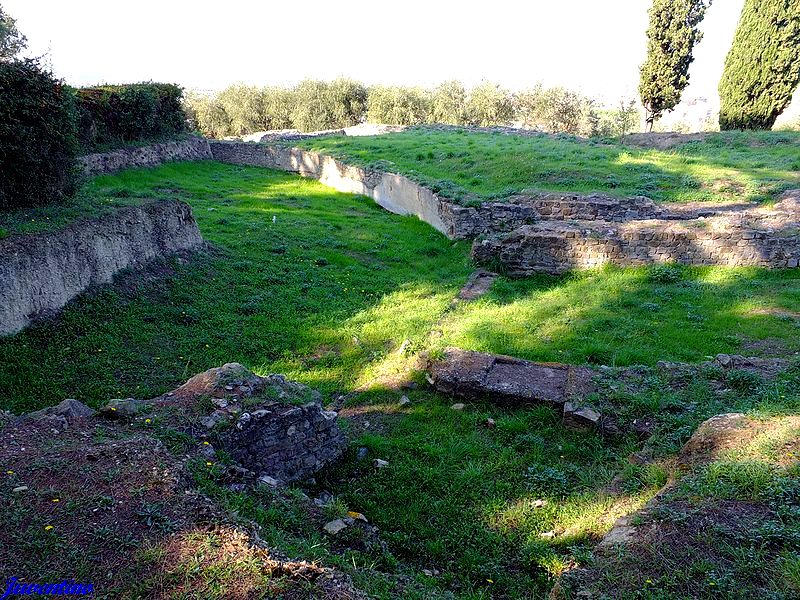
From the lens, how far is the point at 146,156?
19719 mm

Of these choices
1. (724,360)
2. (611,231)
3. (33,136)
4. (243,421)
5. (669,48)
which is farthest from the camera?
(669,48)

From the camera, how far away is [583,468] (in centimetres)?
535

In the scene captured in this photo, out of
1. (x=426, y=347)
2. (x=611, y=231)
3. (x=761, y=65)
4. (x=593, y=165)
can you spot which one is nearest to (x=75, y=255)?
(x=426, y=347)

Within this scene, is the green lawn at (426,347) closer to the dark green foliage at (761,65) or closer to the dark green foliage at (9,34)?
the dark green foliage at (761,65)

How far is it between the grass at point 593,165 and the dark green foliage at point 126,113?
6198 millimetres

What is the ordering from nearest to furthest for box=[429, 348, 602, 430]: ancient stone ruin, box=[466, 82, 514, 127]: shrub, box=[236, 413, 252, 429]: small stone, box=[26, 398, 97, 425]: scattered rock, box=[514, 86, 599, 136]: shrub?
box=[26, 398, 97, 425]: scattered rock, box=[236, 413, 252, 429]: small stone, box=[429, 348, 602, 430]: ancient stone ruin, box=[514, 86, 599, 136]: shrub, box=[466, 82, 514, 127]: shrub

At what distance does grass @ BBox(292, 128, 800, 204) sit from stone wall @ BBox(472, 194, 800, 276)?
335 centimetres

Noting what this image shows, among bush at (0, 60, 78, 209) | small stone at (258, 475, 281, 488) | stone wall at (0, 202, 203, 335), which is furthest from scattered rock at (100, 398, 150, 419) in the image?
bush at (0, 60, 78, 209)

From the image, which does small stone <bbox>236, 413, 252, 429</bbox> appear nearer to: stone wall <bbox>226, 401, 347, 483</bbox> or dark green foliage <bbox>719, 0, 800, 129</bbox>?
stone wall <bbox>226, 401, 347, 483</bbox>

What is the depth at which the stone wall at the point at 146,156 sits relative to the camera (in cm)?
1691

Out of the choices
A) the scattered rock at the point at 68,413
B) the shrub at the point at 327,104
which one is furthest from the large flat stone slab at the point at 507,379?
the shrub at the point at 327,104

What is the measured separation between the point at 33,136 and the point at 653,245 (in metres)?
10.4

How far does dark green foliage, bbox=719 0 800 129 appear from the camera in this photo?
21.6m

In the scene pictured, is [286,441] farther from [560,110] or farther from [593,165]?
[560,110]
